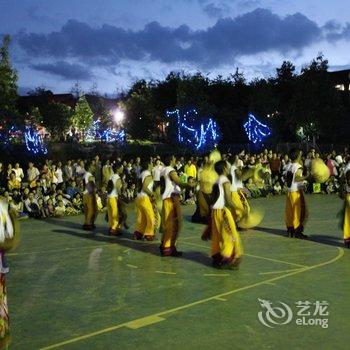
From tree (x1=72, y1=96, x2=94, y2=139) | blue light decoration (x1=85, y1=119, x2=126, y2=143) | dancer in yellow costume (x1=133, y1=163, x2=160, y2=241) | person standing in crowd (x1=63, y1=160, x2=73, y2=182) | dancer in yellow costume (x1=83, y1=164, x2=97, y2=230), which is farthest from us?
tree (x1=72, y1=96, x2=94, y2=139)

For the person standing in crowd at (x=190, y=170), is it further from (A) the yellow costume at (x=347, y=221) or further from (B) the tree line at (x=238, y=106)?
(B) the tree line at (x=238, y=106)

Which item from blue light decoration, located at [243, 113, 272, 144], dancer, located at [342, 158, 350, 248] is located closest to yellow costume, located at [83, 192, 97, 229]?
dancer, located at [342, 158, 350, 248]

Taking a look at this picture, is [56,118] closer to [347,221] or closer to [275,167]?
[275,167]

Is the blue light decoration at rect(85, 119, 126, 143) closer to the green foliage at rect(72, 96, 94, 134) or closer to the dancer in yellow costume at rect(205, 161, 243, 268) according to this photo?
the green foliage at rect(72, 96, 94, 134)

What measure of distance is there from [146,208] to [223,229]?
298cm

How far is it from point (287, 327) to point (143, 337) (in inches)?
61.2

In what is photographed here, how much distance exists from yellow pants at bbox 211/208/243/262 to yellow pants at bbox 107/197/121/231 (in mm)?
4069

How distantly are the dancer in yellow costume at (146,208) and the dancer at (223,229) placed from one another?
8.12 feet

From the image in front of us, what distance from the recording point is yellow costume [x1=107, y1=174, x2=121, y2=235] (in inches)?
499

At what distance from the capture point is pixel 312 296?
7.15 meters

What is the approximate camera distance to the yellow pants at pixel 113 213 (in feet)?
41.5

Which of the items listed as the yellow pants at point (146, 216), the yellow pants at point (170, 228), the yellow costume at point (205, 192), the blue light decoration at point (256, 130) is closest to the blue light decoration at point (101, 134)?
the blue light decoration at point (256, 130)

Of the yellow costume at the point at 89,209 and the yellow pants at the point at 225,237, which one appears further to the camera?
the yellow costume at the point at 89,209

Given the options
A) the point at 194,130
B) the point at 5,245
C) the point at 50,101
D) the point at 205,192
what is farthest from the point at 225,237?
the point at 50,101
